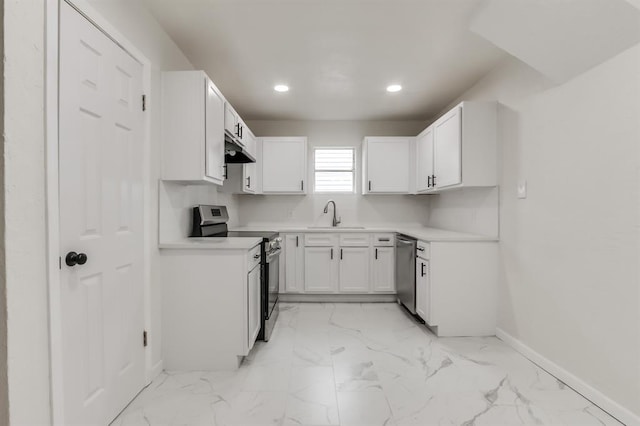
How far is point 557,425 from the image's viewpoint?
1582 millimetres

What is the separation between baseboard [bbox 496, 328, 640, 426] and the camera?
5.25 feet

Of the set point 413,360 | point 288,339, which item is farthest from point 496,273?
point 288,339

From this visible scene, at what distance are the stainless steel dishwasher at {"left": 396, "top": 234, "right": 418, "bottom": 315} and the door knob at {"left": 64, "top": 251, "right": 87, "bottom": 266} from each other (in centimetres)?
274

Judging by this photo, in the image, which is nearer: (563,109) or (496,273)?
(563,109)

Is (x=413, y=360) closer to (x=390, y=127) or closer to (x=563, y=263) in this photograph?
(x=563, y=263)

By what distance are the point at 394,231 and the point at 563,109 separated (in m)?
2.15

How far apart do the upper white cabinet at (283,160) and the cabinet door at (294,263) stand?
789 millimetres

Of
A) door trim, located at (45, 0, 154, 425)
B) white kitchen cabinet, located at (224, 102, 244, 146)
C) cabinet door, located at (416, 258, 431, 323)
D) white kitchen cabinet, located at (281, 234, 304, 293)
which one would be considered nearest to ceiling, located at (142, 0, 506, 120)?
white kitchen cabinet, located at (224, 102, 244, 146)

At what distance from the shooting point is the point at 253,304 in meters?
2.38

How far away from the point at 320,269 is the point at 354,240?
578 mm

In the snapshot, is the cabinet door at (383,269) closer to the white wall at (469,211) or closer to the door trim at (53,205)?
the white wall at (469,211)

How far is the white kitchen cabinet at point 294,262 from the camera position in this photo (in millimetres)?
3857

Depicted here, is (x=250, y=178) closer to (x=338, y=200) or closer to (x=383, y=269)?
(x=338, y=200)

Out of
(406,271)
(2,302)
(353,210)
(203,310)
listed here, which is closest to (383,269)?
(406,271)
